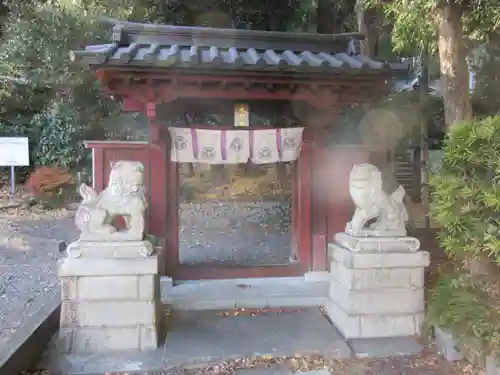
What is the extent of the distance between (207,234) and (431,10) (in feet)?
25.6

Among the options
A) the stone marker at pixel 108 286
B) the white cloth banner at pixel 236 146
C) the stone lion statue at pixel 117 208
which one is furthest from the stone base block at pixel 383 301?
the stone lion statue at pixel 117 208

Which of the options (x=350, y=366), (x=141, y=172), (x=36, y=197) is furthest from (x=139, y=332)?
(x=36, y=197)

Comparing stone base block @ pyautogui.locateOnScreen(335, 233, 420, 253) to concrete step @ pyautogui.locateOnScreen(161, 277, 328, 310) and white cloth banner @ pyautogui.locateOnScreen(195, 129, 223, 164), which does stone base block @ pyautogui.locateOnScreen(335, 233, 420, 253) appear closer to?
concrete step @ pyautogui.locateOnScreen(161, 277, 328, 310)

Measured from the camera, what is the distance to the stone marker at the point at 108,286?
4715 mm

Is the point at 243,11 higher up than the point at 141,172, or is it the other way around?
the point at 243,11

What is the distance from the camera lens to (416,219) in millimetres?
11109

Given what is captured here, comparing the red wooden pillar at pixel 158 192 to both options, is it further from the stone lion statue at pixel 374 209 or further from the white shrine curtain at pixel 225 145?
the stone lion statue at pixel 374 209

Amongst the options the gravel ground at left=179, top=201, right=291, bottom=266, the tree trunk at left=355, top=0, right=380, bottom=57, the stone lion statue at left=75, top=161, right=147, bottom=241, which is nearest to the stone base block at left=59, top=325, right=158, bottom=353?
the stone lion statue at left=75, top=161, right=147, bottom=241

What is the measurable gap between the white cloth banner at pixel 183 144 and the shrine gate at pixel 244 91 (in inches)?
3.0

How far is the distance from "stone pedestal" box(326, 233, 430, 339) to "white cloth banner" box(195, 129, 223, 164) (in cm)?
232

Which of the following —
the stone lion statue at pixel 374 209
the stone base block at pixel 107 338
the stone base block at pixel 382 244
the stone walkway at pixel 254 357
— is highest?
the stone lion statue at pixel 374 209

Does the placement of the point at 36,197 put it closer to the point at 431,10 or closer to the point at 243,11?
the point at 243,11

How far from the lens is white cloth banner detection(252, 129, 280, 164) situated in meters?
6.33

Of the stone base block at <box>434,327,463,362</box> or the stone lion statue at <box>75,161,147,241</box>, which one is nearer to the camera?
the stone base block at <box>434,327,463,362</box>
